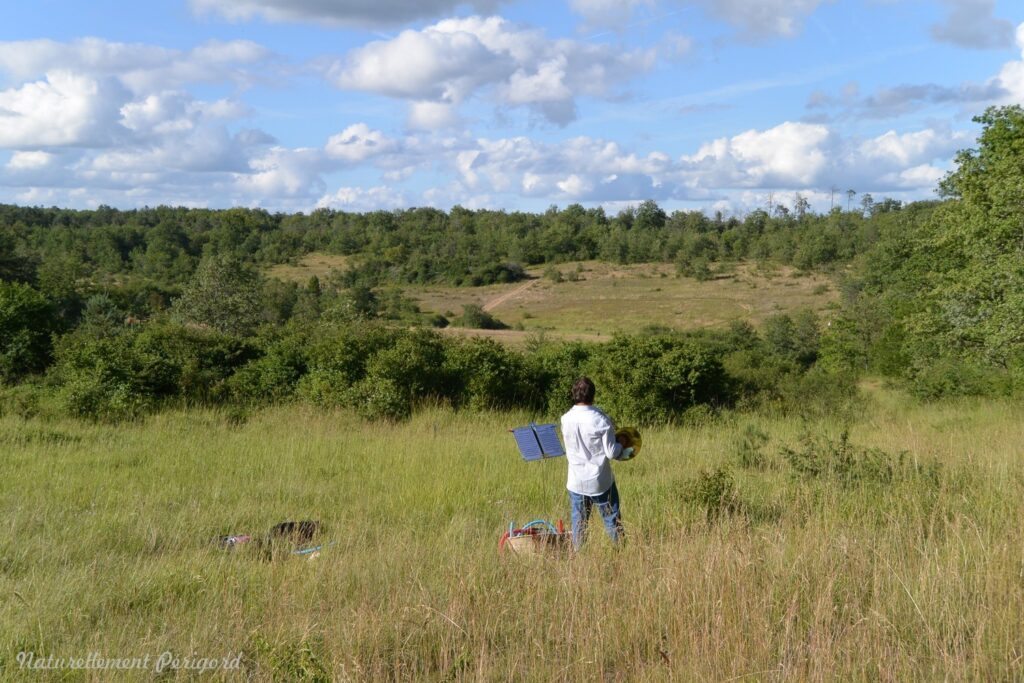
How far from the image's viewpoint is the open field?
236 ft

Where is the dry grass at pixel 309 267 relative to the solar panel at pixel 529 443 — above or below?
below

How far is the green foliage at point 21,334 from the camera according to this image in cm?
1625

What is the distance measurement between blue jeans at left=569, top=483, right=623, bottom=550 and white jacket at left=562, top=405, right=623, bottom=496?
70mm

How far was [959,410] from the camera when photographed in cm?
1742

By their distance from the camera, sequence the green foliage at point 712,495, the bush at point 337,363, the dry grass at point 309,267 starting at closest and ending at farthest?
the green foliage at point 712,495 → the bush at point 337,363 → the dry grass at point 309,267

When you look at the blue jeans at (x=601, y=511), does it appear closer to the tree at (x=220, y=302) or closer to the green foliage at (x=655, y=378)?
the green foliage at (x=655, y=378)

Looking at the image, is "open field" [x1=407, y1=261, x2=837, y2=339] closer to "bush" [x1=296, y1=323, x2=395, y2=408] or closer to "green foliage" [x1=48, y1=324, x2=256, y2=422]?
"bush" [x1=296, y1=323, x2=395, y2=408]

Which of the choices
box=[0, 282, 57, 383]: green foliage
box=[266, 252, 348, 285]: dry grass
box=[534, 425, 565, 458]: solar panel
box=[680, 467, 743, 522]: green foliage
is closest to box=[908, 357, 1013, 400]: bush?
box=[680, 467, 743, 522]: green foliage

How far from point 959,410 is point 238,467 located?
1439 centimetres

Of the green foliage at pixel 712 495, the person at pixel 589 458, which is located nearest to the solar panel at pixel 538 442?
the person at pixel 589 458

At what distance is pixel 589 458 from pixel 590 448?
74mm

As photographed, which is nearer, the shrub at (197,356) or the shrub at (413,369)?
the shrub at (413,369)

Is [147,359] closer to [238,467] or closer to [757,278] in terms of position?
[238,467]

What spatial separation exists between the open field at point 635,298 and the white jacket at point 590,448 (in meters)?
57.8
